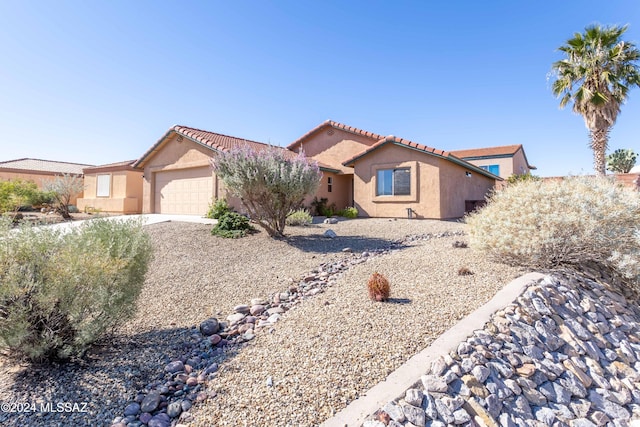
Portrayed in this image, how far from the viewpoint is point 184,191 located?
54.0 ft

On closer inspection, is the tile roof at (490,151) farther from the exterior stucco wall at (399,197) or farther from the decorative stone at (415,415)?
the decorative stone at (415,415)

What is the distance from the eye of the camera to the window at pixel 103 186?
2067 cm

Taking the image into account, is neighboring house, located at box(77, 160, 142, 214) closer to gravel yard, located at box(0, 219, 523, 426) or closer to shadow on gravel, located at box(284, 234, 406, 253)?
gravel yard, located at box(0, 219, 523, 426)

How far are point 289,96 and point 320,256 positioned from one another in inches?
422

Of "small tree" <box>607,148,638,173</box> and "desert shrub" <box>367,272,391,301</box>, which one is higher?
"small tree" <box>607,148,638,173</box>

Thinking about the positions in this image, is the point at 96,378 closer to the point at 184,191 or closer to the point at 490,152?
the point at 184,191

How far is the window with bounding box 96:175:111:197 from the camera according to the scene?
20673 mm

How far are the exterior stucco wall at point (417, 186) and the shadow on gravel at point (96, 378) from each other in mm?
12972

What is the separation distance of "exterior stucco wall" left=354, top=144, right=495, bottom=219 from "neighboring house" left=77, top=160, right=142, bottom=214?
14788mm

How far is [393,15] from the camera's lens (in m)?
12.2

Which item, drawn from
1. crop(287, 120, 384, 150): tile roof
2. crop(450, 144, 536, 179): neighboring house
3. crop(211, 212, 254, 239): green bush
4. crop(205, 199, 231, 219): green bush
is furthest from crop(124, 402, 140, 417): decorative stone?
crop(450, 144, 536, 179): neighboring house

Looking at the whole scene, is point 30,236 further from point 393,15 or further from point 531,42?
point 531,42

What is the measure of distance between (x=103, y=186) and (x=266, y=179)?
714 inches

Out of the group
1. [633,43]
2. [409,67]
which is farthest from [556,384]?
[633,43]
